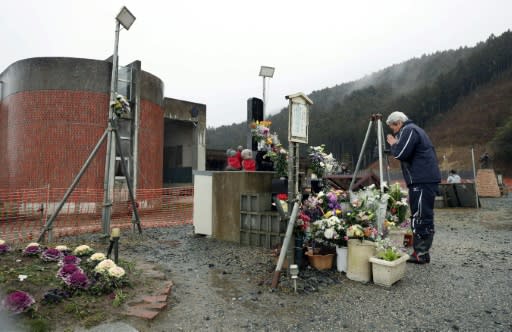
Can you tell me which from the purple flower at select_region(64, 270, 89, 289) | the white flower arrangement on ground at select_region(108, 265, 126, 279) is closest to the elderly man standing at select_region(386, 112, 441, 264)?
the white flower arrangement on ground at select_region(108, 265, 126, 279)

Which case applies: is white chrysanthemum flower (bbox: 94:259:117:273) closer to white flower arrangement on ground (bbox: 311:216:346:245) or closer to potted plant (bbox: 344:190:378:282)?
white flower arrangement on ground (bbox: 311:216:346:245)

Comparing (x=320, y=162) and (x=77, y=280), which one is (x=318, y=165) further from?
(x=77, y=280)

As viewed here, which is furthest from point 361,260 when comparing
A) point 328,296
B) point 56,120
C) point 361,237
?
point 56,120

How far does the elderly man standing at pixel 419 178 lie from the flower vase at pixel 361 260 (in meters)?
1.20

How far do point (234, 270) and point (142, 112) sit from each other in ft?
34.2

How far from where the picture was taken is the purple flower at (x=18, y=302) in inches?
113

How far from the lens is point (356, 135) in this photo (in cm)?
6750

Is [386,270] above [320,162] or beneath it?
beneath

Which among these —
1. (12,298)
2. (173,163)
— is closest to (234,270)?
(12,298)

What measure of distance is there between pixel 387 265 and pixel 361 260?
0.39 metres

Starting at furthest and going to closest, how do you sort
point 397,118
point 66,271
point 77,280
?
1. point 397,118
2. point 66,271
3. point 77,280

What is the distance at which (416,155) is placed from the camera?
523 cm

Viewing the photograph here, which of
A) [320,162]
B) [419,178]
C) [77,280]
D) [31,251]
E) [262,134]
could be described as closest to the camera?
[77,280]

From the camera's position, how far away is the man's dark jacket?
16.8ft
